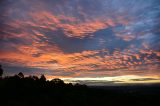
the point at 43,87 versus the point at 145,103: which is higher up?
the point at 43,87

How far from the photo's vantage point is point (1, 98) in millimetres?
48438

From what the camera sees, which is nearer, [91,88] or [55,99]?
[55,99]

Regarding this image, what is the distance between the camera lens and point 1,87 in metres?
54.4

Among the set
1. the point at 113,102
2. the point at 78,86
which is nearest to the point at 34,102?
the point at 113,102

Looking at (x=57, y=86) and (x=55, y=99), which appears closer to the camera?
(x=55, y=99)

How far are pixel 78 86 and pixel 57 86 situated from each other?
524 inches

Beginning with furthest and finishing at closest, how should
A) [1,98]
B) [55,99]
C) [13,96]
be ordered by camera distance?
1. [55,99]
2. [13,96]
3. [1,98]

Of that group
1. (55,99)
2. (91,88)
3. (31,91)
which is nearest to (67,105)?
(55,99)

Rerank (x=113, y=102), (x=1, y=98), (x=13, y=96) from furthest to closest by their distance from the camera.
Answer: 1. (x=113, y=102)
2. (x=13, y=96)
3. (x=1, y=98)

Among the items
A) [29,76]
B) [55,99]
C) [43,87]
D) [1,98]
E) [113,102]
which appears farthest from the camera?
[29,76]

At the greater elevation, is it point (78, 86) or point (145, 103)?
point (78, 86)

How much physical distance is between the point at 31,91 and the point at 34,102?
8.73 meters

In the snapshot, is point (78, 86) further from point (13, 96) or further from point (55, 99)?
point (13, 96)

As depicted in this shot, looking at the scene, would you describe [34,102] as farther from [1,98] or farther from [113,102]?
[113,102]
